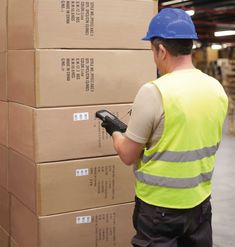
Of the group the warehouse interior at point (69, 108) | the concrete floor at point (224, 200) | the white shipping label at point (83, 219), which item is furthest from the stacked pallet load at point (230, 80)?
the white shipping label at point (83, 219)

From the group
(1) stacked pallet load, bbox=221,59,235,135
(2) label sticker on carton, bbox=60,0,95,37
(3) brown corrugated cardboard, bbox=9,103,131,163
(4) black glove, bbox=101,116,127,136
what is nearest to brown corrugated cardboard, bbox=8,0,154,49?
(2) label sticker on carton, bbox=60,0,95,37

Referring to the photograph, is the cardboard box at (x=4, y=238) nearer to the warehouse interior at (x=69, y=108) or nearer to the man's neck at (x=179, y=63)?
the warehouse interior at (x=69, y=108)

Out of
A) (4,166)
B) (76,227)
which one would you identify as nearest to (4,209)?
(4,166)

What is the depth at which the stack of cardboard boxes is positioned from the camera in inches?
93.3

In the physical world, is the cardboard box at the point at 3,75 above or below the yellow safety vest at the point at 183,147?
above

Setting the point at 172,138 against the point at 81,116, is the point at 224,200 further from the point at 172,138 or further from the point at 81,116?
the point at 172,138

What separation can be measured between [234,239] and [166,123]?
2369mm

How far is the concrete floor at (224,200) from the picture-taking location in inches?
152

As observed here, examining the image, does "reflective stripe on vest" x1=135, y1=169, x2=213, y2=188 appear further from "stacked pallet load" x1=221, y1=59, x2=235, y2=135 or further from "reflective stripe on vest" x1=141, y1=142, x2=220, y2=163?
"stacked pallet load" x1=221, y1=59, x2=235, y2=135

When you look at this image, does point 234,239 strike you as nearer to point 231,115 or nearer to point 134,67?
point 134,67

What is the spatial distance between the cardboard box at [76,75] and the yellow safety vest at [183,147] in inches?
26.0

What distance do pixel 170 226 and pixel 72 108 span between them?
0.90 metres

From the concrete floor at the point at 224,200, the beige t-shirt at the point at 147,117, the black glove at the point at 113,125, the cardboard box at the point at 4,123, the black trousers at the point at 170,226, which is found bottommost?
the concrete floor at the point at 224,200

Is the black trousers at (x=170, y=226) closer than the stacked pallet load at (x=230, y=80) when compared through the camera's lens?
Yes
